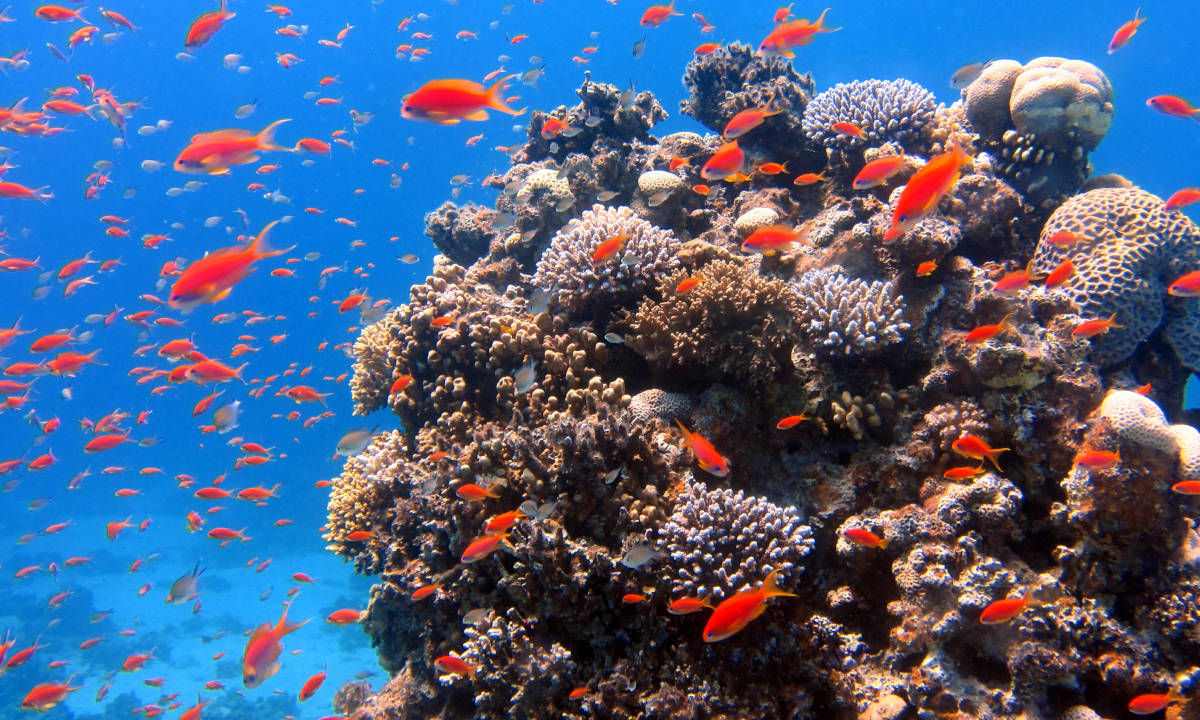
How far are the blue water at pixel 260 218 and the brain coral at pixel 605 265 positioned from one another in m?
12.9

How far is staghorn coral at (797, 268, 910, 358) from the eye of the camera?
476 centimetres

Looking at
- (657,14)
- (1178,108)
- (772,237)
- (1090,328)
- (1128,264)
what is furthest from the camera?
(657,14)

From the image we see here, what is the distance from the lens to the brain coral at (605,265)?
590 cm

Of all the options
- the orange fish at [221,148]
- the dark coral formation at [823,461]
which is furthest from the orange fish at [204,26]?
the dark coral formation at [823,461]

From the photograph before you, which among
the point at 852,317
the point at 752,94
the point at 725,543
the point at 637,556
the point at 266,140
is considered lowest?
the point at 725,543

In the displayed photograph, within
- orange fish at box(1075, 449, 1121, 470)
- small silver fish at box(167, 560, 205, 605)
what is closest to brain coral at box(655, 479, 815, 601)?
orange fish at box(1075, 449, 1121, 470)

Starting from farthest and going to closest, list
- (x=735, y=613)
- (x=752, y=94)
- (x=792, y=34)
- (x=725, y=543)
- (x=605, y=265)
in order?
(x=752, y=94) → (x=792, y=34) → (x=605, y=265) → (x=725, y=543) → (x=735, y=613)

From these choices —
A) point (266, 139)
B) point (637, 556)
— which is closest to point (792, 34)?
point (266, 139)

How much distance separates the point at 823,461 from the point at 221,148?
19.2 ft

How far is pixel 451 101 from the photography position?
153 inches

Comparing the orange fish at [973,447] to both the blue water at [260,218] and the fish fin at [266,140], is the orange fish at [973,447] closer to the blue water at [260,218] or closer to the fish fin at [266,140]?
the fish fin at [266,140]

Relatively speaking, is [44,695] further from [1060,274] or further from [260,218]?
[260,218]

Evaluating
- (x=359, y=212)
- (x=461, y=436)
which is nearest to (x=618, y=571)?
(x=461, y=436)

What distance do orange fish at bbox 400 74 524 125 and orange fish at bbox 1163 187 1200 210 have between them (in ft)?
21.9
